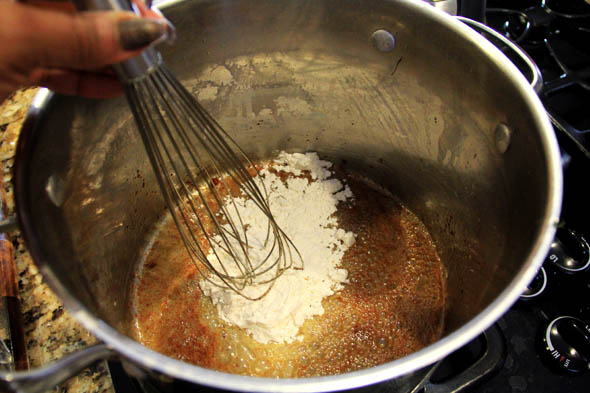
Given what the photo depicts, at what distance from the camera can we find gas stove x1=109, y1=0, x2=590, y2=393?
596 mm

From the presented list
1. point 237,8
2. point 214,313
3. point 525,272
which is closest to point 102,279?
point 214,313

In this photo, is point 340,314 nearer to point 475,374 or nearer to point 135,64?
point 475,374

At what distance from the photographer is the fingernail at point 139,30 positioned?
38 cm

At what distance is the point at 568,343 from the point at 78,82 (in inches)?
28.1

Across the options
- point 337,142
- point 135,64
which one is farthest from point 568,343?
point 135,64

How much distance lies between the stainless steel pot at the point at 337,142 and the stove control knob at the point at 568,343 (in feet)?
0.34

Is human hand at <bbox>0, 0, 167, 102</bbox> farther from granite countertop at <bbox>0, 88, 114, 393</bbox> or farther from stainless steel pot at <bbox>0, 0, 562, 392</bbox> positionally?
granite countertop at <bbox>0, 88, 114, 393</bbox>

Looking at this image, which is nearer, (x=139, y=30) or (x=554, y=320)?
(x=139, y=30)

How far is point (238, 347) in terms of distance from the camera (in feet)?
2.32

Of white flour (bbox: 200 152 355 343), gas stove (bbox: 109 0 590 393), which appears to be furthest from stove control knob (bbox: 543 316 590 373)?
white flour (bbox: 200 152 355 343)

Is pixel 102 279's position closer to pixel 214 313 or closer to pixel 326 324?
pixel 214 313

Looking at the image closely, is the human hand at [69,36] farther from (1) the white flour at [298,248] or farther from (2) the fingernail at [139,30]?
(1) the white flour at [298,248]

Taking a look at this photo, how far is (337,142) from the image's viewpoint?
0.93 m

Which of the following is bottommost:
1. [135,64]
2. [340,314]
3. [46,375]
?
[340,314]
